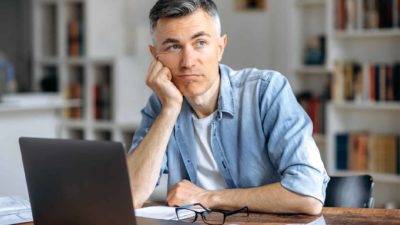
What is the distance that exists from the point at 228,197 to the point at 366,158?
3.00m

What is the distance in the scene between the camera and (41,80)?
6090 millimetres

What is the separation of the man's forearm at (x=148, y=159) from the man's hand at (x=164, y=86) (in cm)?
7

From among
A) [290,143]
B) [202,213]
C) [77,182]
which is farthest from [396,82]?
[77,182]

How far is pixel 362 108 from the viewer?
15.5ft

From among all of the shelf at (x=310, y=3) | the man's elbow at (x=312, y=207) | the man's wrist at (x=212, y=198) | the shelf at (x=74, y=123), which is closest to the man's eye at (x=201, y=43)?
the man's wrist at (x=212, y=198)

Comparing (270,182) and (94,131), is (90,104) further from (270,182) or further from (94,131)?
(270,182)

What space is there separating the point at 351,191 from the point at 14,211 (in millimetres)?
941

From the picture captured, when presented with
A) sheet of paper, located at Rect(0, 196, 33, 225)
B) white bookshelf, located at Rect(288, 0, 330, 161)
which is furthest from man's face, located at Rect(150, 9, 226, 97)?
white bookshelf, located at Rect(288, 0, 330, 161)

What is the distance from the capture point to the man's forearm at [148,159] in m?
2.00

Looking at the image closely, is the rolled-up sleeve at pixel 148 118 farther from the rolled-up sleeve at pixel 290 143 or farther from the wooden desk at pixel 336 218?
the wooden desk at pixel 336 218

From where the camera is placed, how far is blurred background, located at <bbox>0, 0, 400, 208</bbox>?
15.3 ft

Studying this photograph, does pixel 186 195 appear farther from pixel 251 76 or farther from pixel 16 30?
pixel 16 30

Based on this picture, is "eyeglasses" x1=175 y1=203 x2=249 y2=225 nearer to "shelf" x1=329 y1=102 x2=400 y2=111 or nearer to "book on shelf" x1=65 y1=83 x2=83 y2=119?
"shelf" x1=329 y1=102 x2=400 y2=111

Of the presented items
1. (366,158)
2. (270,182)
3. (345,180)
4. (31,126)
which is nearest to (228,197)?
(270,182)
